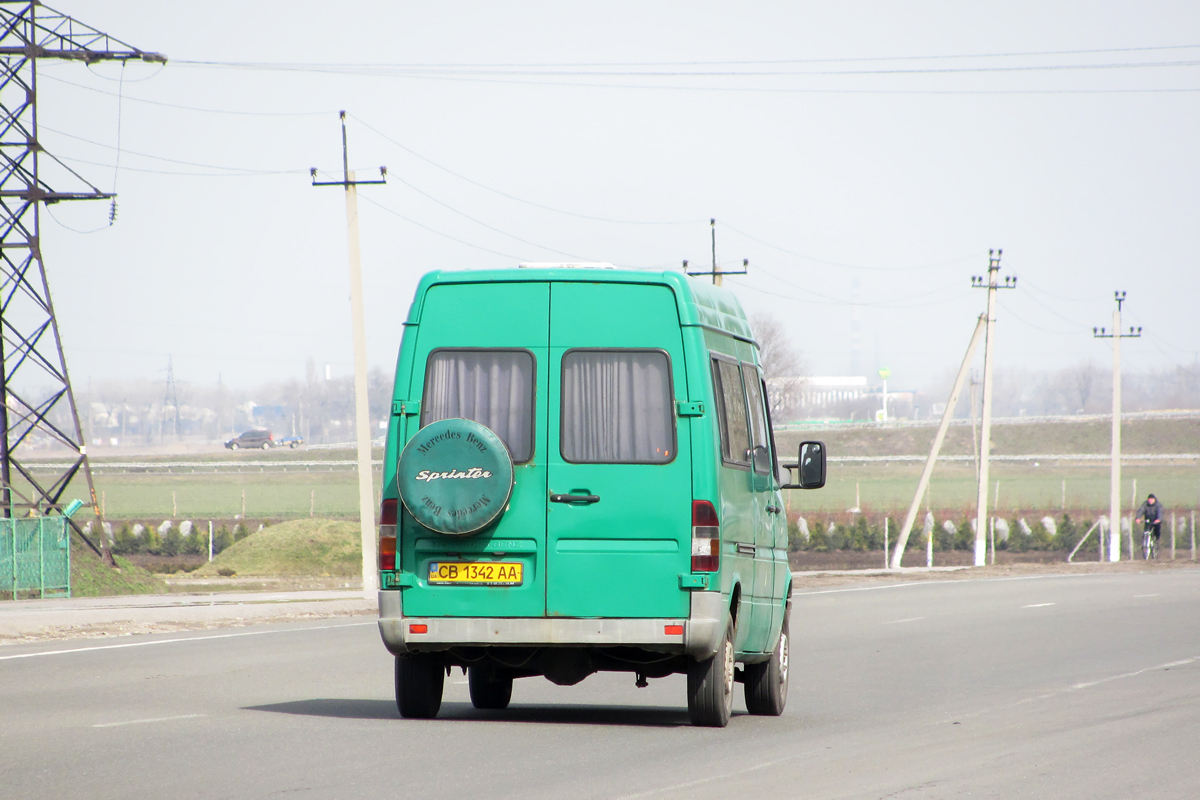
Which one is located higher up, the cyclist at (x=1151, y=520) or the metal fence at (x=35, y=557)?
the metal fence at (x=35, y=557)

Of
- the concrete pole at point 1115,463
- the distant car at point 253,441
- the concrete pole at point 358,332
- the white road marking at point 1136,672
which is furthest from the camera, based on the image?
the distant car at point 253,441

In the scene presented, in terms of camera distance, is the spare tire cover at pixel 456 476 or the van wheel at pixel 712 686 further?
the van wheel at pixel 712 686

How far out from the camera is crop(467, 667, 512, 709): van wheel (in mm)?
11031

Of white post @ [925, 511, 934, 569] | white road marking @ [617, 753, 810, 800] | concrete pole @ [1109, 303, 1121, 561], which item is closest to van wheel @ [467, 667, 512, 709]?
white road marking @ [617, 753, 810, 800]

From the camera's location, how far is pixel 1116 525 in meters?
55.2

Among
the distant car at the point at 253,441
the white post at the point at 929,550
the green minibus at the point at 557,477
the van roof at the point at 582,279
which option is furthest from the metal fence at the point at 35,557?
the distant car at the point at 253,441

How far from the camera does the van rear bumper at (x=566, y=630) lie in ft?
29.8

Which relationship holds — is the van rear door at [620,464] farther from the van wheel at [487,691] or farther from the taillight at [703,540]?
the van wheel at [487,691]

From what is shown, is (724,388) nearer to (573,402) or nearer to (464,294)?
(573,402)

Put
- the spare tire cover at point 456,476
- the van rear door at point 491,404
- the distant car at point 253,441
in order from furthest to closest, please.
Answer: the distant car at point 253,441, the van rear door at point 491,404, the spare tire cover at point 456,476

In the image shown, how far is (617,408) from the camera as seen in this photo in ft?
30.2

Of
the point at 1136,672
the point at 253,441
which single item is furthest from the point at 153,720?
the point at 253,441

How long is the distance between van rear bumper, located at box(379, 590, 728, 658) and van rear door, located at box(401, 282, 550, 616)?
0.22ft

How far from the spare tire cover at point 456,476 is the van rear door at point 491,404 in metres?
0.15
